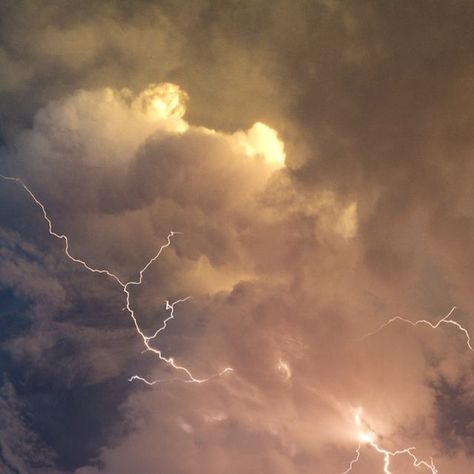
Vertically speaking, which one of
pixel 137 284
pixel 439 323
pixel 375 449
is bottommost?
pixel 375 449

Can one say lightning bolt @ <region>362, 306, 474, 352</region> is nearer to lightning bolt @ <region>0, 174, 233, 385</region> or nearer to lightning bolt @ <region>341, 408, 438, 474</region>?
lightning bolt @ <region>341, 408, 438, 474</region>

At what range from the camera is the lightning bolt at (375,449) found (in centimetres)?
1120

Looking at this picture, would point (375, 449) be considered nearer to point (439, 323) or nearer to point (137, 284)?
point (439, 323)

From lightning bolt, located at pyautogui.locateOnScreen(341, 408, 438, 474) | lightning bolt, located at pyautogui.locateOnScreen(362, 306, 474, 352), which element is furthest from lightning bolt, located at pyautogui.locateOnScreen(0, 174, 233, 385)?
lightning bolt, located at pyautogui.locateOnScreen(362, 306, 474, 352)

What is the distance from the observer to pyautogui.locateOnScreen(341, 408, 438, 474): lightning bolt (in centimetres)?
1120

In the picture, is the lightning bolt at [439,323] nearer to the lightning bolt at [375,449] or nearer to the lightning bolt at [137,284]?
the lightning bolt at [375,449]

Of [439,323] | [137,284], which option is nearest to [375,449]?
[439,323]

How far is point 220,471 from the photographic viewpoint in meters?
12.5

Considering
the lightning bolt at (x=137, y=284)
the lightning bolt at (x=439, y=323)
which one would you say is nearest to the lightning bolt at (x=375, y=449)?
the lightning bolt at (x=439, y=323)

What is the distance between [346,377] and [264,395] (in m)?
2.36

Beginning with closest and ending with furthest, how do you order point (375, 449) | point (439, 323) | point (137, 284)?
point (439, 323)
point (375, 449)
point (137, 284)

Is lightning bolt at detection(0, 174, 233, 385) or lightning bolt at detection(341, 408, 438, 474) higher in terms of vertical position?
lightning bolt at detection(0, 174, 233, 385)

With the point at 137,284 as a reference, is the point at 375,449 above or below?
below

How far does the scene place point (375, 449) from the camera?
11.4 m
